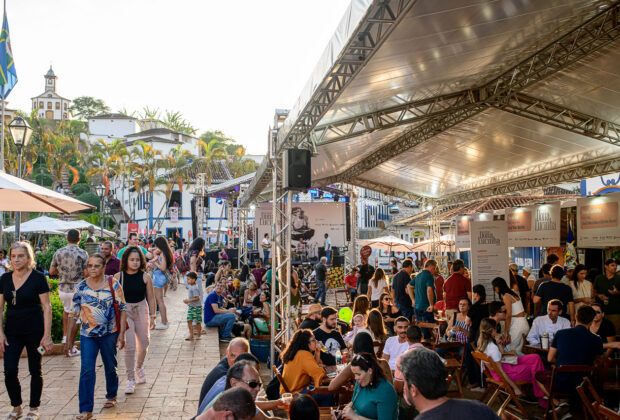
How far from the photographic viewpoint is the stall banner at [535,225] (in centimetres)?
1423

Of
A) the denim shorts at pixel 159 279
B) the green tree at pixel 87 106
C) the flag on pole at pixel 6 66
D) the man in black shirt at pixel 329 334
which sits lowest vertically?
the man in black shirt at pixel 329 334

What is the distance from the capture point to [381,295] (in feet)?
40.5

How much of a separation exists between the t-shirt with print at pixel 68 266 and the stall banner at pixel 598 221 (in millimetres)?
10023

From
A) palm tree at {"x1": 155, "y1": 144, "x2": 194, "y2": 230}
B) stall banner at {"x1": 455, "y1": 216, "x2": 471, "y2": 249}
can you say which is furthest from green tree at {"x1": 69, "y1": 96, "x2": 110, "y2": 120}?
stall banner at {"x1": 455, "y1": 216, "x2": 471, "y2": 249}

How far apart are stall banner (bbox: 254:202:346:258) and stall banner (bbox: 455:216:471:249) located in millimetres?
6485

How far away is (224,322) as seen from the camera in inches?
428

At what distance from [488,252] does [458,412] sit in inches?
412

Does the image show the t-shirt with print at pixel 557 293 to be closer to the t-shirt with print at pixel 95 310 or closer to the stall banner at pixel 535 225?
the stall banner at pixel 535 225

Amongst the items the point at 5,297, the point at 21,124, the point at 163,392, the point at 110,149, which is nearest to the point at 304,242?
the point at 21,124

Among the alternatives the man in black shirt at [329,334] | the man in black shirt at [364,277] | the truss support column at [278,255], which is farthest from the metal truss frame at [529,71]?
the man in black shirt at [329,334]

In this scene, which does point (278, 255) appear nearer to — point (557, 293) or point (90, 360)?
point (557, 293)

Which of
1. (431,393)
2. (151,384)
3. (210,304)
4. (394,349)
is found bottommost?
(151,384)

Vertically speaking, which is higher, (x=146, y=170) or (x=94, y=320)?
(x=146, y=170)

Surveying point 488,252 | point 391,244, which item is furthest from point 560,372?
point 391,244
